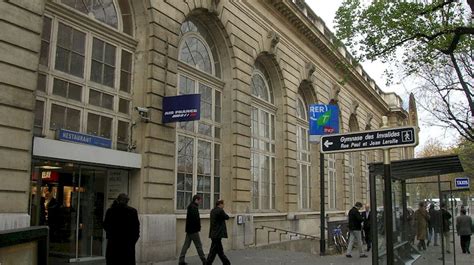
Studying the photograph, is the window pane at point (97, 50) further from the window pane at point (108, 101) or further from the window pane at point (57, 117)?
the window pane at point (57, 117)

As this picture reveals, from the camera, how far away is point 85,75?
37.8 ft

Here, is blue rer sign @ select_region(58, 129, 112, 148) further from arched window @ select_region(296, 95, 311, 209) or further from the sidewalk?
arched window @ select_region(296, 95, 311, 209)

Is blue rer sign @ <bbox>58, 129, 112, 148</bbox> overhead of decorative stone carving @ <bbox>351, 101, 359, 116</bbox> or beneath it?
beneath

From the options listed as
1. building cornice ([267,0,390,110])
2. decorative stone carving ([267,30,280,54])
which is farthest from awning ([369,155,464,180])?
decorative stone carving ([267,30,280,54])

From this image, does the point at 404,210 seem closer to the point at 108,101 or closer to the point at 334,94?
the point at 108,101

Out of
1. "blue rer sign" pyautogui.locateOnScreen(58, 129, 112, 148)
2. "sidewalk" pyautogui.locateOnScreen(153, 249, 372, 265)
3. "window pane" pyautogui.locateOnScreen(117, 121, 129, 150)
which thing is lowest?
"sidewalk" pyautogui.locateOnScreen(153, 249, 372, 265)

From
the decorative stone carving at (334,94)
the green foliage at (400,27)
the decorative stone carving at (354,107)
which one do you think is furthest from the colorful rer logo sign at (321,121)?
the decorative stone carving at (354,107)

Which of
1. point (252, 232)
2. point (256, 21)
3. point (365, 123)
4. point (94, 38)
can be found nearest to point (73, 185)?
point (94, 38)

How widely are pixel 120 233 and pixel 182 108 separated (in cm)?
463

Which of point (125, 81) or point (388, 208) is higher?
point (125, 81)

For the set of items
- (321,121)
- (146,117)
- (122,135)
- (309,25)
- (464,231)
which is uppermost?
(309,25)

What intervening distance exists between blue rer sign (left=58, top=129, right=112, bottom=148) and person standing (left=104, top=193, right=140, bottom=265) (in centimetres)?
249

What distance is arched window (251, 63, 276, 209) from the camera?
19.5m

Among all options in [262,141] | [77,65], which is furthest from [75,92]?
[262,141]
